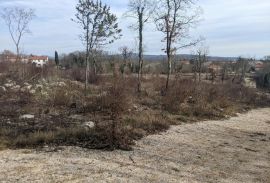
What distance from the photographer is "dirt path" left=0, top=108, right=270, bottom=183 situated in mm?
9203

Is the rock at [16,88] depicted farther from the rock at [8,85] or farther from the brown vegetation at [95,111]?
the rock at [8,85]

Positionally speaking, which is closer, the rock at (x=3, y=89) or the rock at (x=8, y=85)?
the rock at (x=3, y=89)

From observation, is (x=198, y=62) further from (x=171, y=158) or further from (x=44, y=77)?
(x=171, y=158)

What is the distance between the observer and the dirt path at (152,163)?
9203mm

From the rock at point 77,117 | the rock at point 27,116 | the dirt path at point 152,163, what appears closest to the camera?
the dirt path at point 152,163

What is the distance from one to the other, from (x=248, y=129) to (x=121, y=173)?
10722mm

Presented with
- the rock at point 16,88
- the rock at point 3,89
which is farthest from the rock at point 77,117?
the rock at point 16,88

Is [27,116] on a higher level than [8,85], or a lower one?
lower

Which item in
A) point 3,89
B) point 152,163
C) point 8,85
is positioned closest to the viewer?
point 152,163

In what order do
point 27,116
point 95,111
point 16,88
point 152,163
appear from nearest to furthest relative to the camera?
point 152,163
point 27,116
point 95,111
point 16,88

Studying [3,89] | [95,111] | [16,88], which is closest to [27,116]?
[95,111]

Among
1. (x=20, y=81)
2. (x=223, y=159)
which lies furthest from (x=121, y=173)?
(x=20, y=81)

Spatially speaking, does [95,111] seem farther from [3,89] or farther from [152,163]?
[3,89]

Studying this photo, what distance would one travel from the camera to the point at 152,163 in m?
10.7
